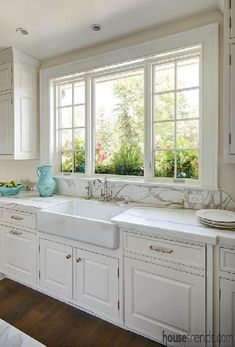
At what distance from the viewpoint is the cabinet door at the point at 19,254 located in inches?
86.7

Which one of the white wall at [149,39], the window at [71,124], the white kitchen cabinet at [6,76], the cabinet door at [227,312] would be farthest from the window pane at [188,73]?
the white kitchen cabinet at [6,76]

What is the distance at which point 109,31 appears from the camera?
87.3 inches

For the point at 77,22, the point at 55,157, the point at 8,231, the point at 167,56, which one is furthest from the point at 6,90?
the point at 167,56

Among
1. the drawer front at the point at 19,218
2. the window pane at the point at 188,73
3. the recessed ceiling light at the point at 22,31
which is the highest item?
the recessed ceiling light at the point at 22,31

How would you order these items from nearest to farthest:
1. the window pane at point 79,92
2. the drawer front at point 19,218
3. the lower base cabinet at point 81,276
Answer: the lower base cabinet at point 81,276
the drawer front at point 19,218
the window pane at point 79,92

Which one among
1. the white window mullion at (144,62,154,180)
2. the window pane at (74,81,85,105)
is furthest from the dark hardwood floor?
the window pane at (74,81,85,105)

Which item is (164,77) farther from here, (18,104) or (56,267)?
(56,267)

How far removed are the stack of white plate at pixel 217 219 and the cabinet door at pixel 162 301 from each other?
0.34 m

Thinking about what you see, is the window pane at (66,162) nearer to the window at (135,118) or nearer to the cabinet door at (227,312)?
the window at (135,118)

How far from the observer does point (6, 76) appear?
2.67m

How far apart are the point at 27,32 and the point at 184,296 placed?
262cm

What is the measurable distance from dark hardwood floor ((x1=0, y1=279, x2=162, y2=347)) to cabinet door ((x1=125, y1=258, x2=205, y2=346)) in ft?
0.44

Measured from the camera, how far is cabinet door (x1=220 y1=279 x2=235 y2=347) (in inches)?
53.6

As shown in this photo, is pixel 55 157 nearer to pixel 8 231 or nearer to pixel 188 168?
pixel 8 231
